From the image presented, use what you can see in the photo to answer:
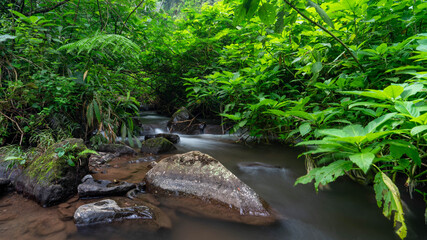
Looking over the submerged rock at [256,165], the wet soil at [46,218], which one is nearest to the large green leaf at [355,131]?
the wet soil at [46,218]

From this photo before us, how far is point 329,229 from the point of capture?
69.8 inches

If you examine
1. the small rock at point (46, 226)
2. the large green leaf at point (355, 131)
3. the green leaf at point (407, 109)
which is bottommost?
the small rock at point (46, 226)

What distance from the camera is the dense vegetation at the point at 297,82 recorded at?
1048 millimetres

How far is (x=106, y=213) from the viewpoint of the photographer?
1.81 meters

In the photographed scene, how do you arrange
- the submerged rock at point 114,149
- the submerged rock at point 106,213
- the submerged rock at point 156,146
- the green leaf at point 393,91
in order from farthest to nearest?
the submerged rock at point 156,146, the submerged rock at point 114,149, the submerged rock at point 106,213, the green leaf at point 393,91

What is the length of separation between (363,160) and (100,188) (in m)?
2.43

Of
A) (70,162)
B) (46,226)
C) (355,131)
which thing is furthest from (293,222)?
(70,162)

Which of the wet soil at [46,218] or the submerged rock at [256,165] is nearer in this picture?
the wet soil at [46,218]

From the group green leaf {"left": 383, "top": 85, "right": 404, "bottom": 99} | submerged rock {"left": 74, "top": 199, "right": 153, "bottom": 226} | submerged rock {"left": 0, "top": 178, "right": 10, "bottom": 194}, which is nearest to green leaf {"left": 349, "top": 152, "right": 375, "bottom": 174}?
green leaf {"left": 383, "top": 85, "right": 404, "bottom": 99}

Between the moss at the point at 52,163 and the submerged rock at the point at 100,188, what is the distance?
0.90ft

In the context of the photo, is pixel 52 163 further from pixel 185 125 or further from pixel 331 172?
pixel 185 125

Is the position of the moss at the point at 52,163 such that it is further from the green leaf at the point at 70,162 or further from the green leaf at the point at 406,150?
the green leaf at the point at 406,150

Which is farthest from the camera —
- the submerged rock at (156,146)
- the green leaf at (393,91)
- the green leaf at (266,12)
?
the submerged rock at (156,146)

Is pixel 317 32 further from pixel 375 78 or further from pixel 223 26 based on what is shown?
pixel 223 26
